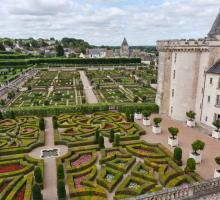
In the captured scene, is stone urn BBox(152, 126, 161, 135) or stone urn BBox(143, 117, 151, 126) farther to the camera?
stone urn BBox(143, 117, 151, 126)

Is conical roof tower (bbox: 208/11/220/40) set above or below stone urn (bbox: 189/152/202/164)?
above

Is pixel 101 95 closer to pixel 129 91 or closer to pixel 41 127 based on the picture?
pixel 129 91

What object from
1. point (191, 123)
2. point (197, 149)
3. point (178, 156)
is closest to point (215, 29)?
point (191, 123)

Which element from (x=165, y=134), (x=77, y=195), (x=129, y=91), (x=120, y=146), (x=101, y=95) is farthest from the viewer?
(x=129, y=91)

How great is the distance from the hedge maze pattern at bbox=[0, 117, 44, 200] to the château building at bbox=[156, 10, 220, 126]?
20.2 m

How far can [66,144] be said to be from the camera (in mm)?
27359

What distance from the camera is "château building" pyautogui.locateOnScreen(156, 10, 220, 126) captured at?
31781 millimetres

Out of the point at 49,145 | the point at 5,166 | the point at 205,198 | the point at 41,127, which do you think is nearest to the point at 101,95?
the point at 41,127

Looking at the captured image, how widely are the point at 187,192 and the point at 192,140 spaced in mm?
15784

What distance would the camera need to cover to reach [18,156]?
24.0m

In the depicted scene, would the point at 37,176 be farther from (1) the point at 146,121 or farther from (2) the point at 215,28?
(2) the point at 215,28

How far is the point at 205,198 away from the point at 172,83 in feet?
80.3

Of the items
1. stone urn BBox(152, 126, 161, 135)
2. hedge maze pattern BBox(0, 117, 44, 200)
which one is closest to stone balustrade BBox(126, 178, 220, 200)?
hedge maze pattern BBox(0, 117, 44, 200)

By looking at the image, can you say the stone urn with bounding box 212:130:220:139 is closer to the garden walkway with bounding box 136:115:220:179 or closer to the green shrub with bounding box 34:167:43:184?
the garden walkway with bounding box 136:115:220:179
